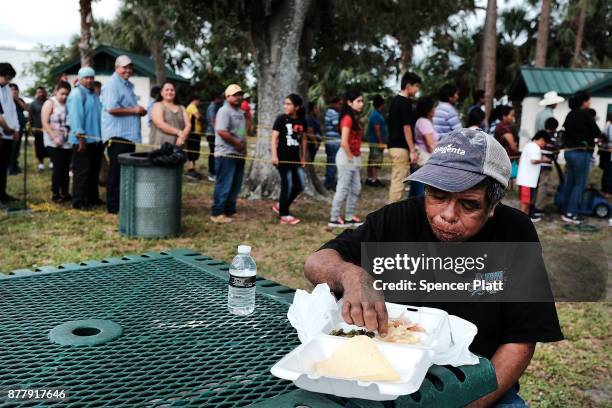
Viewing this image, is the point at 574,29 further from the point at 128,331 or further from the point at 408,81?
the point at 128,331

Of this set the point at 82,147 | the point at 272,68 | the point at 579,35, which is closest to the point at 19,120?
the point at 82,147

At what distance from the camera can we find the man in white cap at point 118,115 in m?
7.47

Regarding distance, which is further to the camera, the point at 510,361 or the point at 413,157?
the point at 413,157

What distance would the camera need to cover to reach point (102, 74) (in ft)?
92.3

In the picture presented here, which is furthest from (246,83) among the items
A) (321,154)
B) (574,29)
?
(574,29)

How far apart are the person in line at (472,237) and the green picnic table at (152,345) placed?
243mm

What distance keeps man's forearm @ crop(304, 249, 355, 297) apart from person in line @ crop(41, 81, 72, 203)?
727 cm

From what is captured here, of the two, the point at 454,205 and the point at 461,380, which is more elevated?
the point at 454,205

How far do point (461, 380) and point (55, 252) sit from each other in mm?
5233

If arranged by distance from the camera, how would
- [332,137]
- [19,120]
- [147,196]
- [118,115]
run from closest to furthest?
[147,196] → [118,115] → [19,120] → [332,137]

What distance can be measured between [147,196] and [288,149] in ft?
6.85

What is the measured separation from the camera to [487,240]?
6.66ft

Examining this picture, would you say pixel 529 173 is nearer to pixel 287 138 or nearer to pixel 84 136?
pixel 287 138

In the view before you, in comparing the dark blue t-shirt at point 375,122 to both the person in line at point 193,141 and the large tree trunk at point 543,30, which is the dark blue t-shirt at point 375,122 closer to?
the person in line at point 193,141
